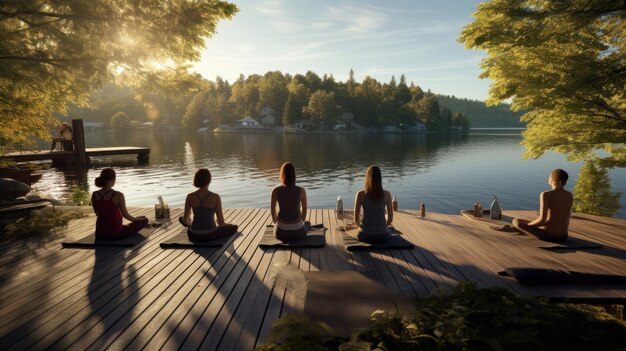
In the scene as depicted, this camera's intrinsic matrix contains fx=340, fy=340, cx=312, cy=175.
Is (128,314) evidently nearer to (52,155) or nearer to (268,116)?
(52,155)

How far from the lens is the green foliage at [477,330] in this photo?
265 cm

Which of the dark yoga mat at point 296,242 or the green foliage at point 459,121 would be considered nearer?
the dark yoga mat at point 296,242

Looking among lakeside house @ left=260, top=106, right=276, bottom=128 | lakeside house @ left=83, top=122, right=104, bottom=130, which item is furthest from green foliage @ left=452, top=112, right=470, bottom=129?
lakeside house @ left=83, top=122, right=104, bottom=130

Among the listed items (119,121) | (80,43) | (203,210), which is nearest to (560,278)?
(203,210)

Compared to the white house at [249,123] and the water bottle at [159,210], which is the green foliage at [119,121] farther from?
the water bottle at [159,210]

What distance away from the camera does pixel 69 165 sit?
34625mm

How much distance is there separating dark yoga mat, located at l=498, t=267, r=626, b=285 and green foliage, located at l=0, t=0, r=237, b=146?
34.8 ft

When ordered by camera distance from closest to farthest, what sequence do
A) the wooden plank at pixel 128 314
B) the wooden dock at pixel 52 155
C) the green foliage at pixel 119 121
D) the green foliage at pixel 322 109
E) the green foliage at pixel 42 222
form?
the wooden plank at pixel 128 314, the green foliage at pixel 42 222, the wooden dock at pixel 52 155, the green foliage at pixel 322 109, the green foliage at pixel 119 121

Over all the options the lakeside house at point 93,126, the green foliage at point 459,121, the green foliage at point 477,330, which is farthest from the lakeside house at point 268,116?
the green foliage at point 477,330

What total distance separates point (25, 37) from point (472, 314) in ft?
45.0

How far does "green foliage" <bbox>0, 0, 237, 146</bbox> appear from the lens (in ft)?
31.3

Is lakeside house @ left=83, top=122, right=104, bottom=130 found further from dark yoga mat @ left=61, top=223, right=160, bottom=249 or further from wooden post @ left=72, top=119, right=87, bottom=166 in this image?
dark yoga mat @ left=61, top=223, right=160, bottom=249

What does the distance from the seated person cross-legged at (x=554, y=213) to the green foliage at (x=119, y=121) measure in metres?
179

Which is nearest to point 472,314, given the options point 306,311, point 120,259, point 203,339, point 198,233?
point 306,311
